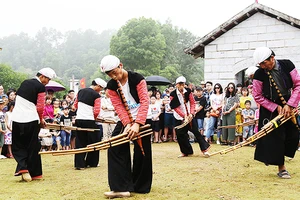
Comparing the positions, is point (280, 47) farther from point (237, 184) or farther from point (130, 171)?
point (130, 171)

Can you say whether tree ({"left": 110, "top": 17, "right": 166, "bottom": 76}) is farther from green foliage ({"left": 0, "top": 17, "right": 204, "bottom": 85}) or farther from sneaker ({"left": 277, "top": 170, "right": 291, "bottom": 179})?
sneaker ({"left": 277, "top": 170, "right": 291, "bottom": 179})

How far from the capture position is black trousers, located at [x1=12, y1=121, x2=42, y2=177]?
7.29m

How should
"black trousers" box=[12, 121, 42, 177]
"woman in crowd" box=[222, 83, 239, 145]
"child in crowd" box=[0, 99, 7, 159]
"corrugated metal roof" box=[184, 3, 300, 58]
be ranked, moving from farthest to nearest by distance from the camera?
"corrugated metal roof" box=[184, 3, 300, 58] < "woman in crowd" box=[222, 83, 239, 145] < "child in crowd" box=[0, 99, 7, 159] < "black trousers" box=[12, 121, 42, 177]

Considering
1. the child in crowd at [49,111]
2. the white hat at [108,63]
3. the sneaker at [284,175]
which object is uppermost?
the white hat at [108,63]

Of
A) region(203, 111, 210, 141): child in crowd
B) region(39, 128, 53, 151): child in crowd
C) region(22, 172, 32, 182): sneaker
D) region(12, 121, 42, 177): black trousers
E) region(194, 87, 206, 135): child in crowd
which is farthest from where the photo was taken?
region(203, 111, 210, 141): child in crowd

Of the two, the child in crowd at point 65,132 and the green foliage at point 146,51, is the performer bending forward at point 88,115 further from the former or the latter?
the green foliage at point 146,51

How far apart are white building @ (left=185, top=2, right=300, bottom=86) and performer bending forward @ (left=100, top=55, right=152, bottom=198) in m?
11.9

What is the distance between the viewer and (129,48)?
169ft

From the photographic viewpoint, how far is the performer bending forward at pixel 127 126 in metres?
5.54

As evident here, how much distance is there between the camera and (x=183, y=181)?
22.2ft

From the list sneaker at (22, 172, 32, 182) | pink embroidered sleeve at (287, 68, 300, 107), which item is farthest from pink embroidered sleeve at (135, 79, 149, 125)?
sneaker at (22, 172, 32, 182)

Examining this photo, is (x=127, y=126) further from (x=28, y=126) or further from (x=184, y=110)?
(x=184, y=110)

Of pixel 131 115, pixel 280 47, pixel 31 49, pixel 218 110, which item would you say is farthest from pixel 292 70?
pixel 31 49

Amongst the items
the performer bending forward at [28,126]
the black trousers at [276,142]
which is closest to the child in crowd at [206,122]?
the black trousers at [276,142]
